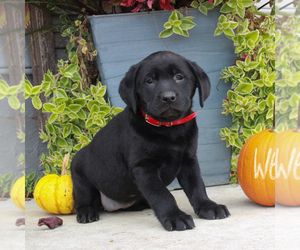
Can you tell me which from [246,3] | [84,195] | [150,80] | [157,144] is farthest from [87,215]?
[246,3]

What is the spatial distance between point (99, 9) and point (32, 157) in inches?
52.5

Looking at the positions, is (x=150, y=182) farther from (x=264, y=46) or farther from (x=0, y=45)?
(x=264, y=46)

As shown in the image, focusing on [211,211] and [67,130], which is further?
[67,130]

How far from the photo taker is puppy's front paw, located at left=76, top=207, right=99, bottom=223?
210 cm

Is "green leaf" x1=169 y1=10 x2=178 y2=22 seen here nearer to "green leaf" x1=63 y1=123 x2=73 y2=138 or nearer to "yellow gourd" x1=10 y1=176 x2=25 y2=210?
"green leaf" x1=63 y1=123 x2=73 y2=138

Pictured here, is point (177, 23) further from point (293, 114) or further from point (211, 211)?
point (293, 114)

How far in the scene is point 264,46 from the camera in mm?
2812

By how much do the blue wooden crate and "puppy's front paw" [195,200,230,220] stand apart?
1.00m

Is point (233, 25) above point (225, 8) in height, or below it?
below

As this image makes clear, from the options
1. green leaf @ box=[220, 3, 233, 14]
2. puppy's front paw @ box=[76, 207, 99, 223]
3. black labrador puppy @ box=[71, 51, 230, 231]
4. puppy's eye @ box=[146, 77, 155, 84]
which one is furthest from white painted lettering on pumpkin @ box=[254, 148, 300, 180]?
green leaf @ box=[220, 3, 233, 14]

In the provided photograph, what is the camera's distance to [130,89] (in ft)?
6.59

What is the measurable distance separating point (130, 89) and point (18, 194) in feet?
3.32

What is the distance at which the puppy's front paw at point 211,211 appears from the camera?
73.5 inches

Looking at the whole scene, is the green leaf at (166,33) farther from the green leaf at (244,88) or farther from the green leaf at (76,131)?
the green leaf at (76,131)
